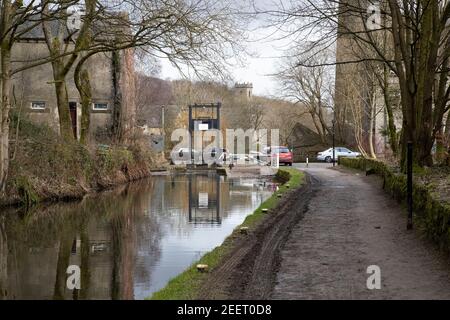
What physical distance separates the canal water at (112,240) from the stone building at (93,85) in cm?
1379

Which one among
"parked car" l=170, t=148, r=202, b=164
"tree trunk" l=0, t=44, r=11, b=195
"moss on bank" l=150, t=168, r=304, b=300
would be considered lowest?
"moss on bank" l=150, t=168, r=304, b=300

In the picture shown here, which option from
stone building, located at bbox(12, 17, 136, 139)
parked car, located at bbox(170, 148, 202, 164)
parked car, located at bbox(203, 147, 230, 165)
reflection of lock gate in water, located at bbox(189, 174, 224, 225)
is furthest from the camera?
parked car, located at bbox(170, 148, 202, 164)

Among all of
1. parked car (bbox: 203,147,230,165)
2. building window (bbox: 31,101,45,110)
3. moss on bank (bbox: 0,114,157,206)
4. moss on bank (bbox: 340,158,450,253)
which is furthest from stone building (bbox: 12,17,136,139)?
moss on bank (bbox: 340,158,450,253)

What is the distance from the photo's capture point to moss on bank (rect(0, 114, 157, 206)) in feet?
60.6

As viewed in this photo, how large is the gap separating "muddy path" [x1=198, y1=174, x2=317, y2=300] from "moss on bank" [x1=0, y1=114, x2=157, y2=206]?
8.66 m

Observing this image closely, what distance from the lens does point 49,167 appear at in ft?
66.2

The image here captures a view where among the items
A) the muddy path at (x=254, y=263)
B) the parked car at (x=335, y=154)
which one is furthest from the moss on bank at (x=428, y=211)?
the parked car at (x=335, y=154)

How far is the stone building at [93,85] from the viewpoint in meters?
35.0

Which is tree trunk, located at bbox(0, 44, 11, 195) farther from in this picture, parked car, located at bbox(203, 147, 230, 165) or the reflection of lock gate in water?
parked car, located at bbox(203, 147, 230, 165)

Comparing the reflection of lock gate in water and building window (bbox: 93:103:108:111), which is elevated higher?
building window (bbox: 93:103:108:111)

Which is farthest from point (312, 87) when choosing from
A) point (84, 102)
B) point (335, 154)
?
point (84, 102)

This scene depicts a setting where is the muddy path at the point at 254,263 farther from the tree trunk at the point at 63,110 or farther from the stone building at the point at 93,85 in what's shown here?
the stone building at the point at 93,85

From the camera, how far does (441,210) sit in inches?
350

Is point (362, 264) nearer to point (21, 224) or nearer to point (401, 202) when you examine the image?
point (401, 202)
